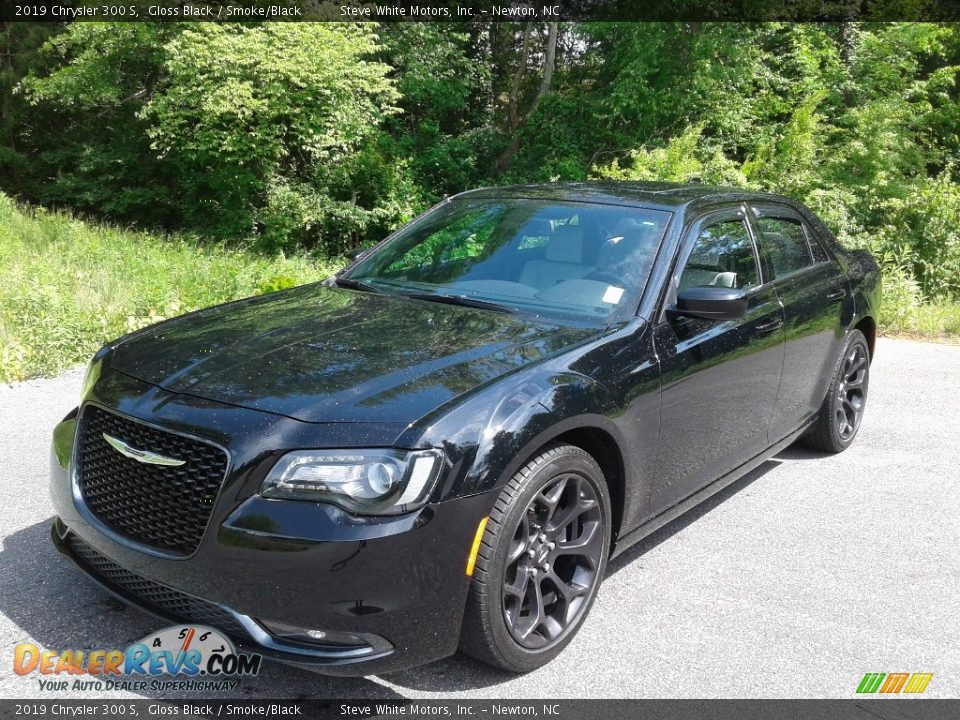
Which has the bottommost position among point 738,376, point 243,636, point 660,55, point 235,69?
point 243,636

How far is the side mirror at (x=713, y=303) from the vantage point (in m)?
3.44

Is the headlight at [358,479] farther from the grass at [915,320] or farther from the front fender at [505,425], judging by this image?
the grass at [915,320]

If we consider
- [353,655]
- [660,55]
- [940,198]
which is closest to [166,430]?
[353,655]

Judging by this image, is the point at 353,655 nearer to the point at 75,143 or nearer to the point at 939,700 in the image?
the point at 939,700

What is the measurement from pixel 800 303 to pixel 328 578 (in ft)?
10.4

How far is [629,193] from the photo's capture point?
169 inches

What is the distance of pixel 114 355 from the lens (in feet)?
10.7

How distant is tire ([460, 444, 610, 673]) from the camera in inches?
105

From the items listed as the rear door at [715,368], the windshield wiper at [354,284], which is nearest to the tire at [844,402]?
the rear door at [715,368]

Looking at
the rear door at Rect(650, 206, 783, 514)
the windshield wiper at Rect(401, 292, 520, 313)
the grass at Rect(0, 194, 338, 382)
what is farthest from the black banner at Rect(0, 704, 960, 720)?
the grass at Rect(0, 194, 338, 382)

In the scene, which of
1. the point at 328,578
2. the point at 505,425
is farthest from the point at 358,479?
the point at 505,425

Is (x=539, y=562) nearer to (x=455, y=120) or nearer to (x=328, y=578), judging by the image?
(x=328, y=578)

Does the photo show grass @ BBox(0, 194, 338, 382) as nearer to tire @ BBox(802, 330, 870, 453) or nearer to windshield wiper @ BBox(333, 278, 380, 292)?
windshield wiper @ BBox(333, 278, 380, 292)

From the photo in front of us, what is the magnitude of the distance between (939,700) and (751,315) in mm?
1819
